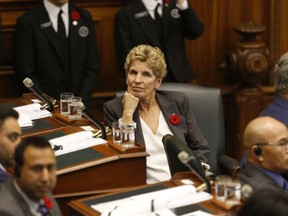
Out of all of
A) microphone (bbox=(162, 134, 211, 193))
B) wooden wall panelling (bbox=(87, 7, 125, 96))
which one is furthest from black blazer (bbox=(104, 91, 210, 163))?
wooden wall panelling (bbox=(87, 7, 125, 96))

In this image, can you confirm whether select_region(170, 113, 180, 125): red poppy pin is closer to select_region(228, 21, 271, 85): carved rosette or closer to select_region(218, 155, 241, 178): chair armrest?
select_region(218, 155, 241, 178): chair armrest

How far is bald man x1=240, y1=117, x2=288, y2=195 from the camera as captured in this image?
146 inches

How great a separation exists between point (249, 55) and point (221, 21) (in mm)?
443

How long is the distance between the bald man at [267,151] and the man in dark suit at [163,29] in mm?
2363

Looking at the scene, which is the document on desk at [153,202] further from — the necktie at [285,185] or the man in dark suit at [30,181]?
the necktie at [285,185]

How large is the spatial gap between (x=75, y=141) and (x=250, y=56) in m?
2.66

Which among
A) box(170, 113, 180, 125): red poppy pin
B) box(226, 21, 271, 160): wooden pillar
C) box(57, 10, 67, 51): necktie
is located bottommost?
box(226, 21, 271, 160): wooden pillar

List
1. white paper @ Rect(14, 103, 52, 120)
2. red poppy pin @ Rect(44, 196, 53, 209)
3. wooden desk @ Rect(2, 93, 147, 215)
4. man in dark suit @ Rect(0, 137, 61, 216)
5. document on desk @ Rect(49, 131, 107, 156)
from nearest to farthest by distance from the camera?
man in dark suit @ Rect(0, 137, 61, 216)
red poppy pin @ Rect(44, 196, 53, 209)
wooden desk @ Rect(2, 93, 147, 215)
document on desk @ Rect(49, 131, 107, 156)
white paper @ Rect(14, 103, 52, 120)

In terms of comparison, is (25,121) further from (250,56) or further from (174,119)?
(250,56)

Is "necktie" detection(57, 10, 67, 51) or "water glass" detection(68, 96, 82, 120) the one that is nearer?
"water glass" detection(68, 96, 82, 120)

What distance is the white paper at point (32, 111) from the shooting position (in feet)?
15.4

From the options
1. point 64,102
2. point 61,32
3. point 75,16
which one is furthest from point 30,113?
point 75,16

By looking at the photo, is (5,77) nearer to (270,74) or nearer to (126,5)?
(126,5)

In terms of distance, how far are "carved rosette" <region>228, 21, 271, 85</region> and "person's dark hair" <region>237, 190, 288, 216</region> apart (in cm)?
393
